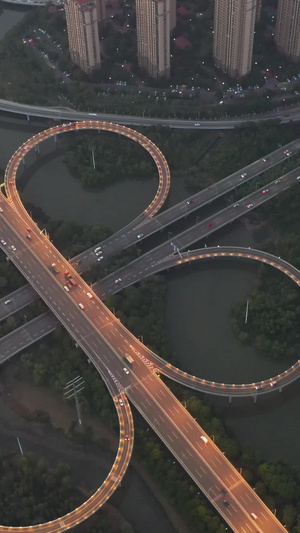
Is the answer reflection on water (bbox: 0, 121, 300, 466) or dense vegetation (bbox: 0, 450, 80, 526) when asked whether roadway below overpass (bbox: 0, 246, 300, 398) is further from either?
dense vegetation (bbox: 0, 450, 80, 526)

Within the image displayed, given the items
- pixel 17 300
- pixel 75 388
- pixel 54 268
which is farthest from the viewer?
pixel 54 268

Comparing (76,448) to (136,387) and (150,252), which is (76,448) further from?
(150,252)

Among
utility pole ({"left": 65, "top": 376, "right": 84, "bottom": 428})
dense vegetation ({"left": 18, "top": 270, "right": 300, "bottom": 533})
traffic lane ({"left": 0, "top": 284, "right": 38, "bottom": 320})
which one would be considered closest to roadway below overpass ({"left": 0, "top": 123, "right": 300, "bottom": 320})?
traffic lane ({"left": 0, "top": 284, "right": 38, "bottom": 320})

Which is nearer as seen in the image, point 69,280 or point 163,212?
point 69,280

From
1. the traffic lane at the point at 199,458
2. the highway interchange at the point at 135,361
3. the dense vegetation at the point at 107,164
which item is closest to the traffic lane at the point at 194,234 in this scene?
the highway interchange at the point at 135,361

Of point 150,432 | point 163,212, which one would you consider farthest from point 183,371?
point 163,212

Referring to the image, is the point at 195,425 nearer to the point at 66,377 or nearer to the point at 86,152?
the point at 66,377

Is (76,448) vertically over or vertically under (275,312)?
under
